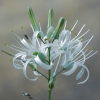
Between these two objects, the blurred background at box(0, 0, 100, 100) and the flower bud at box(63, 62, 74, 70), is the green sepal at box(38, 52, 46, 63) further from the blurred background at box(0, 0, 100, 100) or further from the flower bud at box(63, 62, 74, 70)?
the blurred background at box(0, 0, 100, 100)

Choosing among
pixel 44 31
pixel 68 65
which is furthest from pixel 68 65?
pixel 44 31

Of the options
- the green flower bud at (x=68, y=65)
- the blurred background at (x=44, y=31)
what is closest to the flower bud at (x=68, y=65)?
the green flower bud at (x=68, y=65)

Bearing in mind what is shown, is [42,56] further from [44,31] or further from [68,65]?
[44,31]

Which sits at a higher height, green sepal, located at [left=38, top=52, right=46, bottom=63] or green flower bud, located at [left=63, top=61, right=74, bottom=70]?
green sepal, located at [left=38, top=52, right=46, bottom=63]

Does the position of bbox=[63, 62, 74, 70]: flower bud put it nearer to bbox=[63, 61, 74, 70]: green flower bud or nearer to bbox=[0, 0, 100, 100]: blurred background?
bbox=[63, 61, 74, 70]: green flower bud

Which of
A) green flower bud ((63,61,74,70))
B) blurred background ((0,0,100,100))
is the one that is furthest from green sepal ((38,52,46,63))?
blurred background ((0,0,100,100))

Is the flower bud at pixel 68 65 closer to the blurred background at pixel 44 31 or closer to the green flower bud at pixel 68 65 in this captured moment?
the green flower bud at pixel 68 65

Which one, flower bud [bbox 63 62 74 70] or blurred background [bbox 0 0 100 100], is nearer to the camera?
flower bud [bbox 63 62 74 70]

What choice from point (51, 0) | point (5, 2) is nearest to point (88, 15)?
point (51, 0)
